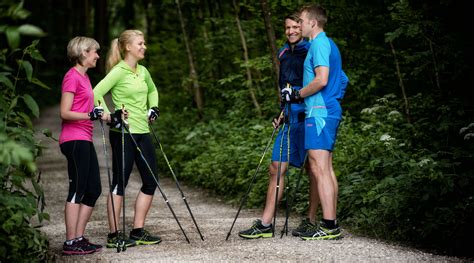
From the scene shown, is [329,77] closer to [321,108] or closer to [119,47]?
[321,108]

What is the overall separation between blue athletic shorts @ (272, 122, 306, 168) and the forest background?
91 cm

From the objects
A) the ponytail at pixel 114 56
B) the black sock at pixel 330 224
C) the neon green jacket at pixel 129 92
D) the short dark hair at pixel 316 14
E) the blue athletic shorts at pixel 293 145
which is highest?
the short dark hair at pixel 316 14

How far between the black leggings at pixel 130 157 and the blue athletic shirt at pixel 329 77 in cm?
154

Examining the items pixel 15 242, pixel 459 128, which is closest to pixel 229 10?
pixel 459 128

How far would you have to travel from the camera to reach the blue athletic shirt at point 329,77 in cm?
608

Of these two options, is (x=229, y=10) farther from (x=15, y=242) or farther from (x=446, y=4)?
(x=15, y=242)

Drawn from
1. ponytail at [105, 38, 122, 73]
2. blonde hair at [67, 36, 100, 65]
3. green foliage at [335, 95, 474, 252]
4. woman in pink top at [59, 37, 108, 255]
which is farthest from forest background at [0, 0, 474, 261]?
ponytail at [105, 38, 122, 73]

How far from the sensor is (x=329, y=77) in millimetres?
6238

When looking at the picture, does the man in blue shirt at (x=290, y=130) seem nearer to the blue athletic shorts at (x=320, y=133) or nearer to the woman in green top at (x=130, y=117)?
the blue athletic shorts at (x=320, y=133)

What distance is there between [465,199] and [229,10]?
12.1 metres

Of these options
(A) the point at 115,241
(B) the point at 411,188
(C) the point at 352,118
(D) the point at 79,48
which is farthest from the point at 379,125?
(D) the point at 79,48

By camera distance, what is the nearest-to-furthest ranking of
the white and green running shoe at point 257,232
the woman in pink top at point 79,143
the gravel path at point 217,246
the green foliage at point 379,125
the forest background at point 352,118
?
the forest background at point 352,118 → the gravel path at point 217,246 → the woman in pink top at point 79,143 → the green foliage at point 379,125 → the white and green running shoe at point 257,232

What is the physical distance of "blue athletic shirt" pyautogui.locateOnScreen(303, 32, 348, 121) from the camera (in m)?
6.08

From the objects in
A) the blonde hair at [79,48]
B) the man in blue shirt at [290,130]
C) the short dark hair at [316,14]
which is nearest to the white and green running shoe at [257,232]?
the man in blue shirt at [290,130]
